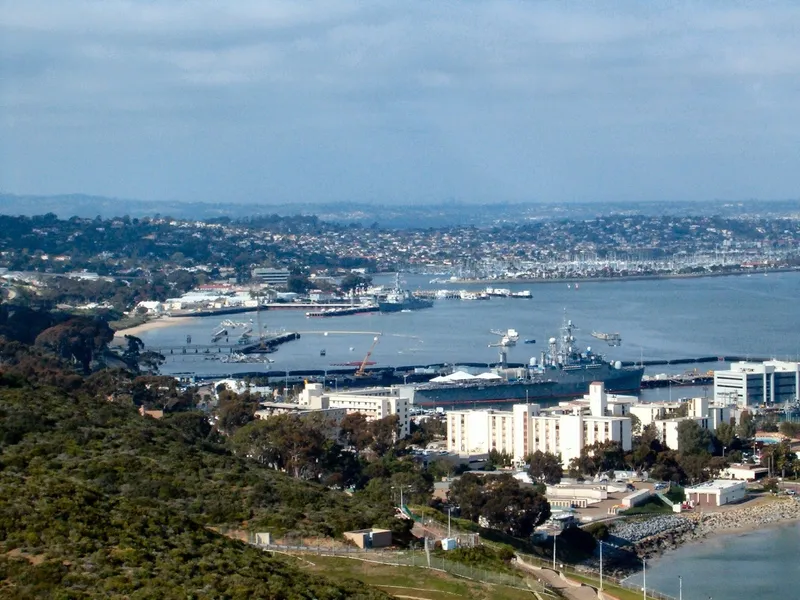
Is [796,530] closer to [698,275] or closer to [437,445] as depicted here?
[437,445]

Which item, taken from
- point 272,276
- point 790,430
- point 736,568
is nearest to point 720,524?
point 736,568

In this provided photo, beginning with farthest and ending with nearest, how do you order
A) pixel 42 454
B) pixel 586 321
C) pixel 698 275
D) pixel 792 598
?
1. pixel 698 275
2. pixel 586 321
3. pixel 792 598
4. pixel 42 454

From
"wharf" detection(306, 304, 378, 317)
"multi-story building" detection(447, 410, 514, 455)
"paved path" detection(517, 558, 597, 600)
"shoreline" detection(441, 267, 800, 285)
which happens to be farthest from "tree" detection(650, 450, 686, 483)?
"shoreline" detection(441, 267, 800, 285)

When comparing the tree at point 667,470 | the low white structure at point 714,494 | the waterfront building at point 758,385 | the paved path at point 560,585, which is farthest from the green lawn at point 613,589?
the waterfront building at point 758,385

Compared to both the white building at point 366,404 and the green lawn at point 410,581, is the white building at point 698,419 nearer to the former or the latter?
the white building at point 366,404

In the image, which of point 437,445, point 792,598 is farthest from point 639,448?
point 792,598

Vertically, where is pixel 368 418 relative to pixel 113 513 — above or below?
below
